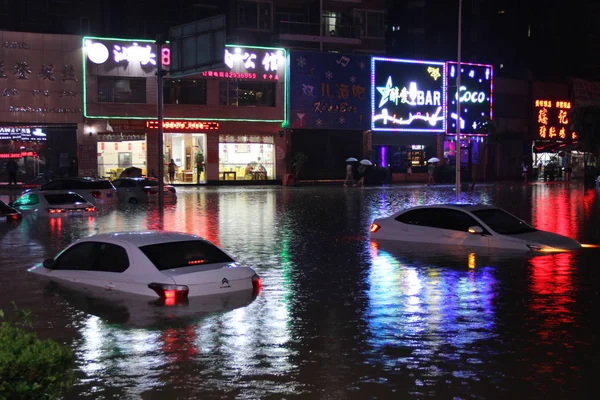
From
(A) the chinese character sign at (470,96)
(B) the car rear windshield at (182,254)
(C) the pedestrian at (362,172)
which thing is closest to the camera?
(B) the car rear windshield at (182,254)

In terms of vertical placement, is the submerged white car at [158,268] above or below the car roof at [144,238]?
below

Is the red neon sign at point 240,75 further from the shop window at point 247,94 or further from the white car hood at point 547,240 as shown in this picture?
the white car hood at point 547,240

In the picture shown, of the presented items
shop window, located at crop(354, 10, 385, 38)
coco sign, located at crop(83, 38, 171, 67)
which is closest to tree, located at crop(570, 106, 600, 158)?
shop window, located at crop(354, 10, 385, 38)

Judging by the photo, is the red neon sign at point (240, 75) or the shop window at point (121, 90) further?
the red neon sign at point (240, 75)

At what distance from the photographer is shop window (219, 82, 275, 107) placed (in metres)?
54.7

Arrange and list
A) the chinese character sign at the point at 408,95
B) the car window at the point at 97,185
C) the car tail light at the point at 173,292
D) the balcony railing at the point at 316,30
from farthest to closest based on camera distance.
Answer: the balcony railing at the point at 316,30
the chinese character sign at the point at 408,95
the car window at the point at 97,185
the car tail light at the point at 173,292

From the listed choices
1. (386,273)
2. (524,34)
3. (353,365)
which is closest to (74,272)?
(386,273)

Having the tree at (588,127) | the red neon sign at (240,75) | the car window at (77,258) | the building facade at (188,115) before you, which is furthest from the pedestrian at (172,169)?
the car window at (77,258)

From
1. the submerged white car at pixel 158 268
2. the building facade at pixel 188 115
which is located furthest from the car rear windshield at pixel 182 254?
the building facade at pixel 188 115

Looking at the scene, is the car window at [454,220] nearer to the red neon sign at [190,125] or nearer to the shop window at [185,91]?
the red neon sign at [190,125]

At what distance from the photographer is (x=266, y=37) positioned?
60062 millimetres

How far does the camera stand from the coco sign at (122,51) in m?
50.4

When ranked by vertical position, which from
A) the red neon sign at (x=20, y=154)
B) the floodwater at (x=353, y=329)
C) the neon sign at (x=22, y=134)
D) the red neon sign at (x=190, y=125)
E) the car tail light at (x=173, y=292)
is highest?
the red neon sign at (x=190, y=125)

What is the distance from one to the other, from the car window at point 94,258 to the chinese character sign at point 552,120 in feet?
205
